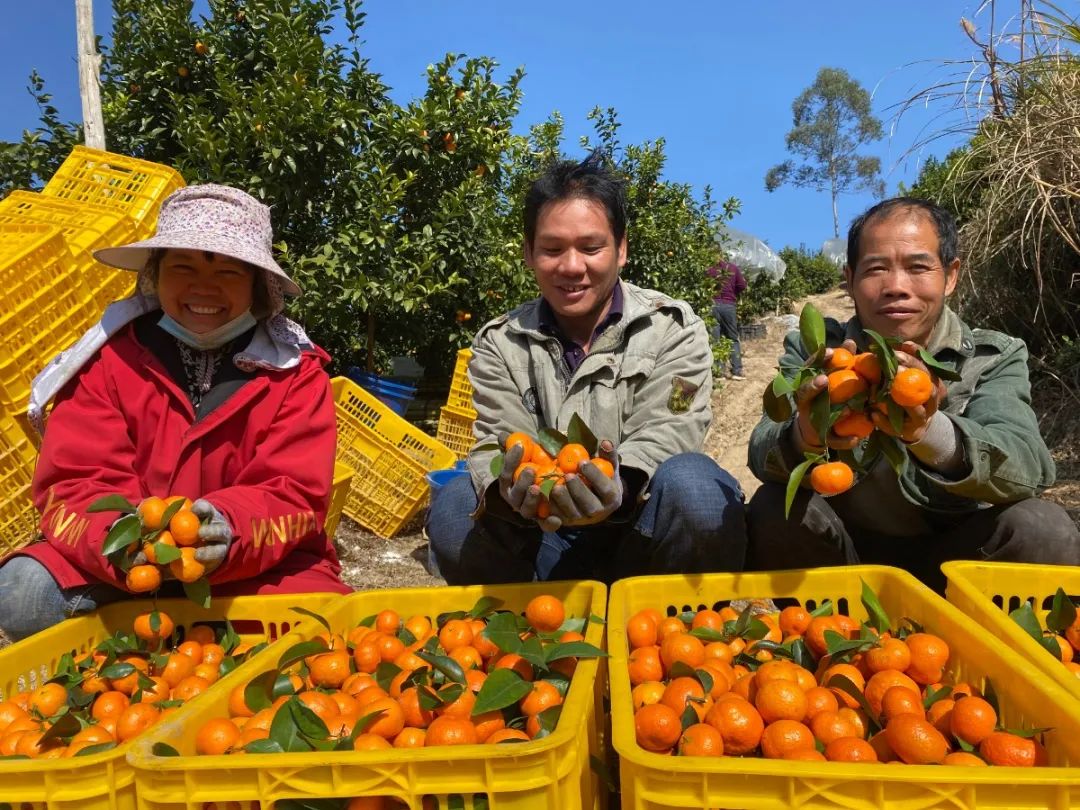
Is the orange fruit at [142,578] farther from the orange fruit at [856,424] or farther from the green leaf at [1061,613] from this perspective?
the green leaf at [1061,613]

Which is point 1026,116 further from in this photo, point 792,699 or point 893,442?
point 792,699

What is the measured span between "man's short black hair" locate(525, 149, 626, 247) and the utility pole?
185 inches

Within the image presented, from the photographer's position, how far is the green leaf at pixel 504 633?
1458mm

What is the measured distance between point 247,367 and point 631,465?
3.91 ft

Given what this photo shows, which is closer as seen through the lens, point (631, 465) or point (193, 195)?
point (631, 465)

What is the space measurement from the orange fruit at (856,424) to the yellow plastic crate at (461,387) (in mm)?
4117

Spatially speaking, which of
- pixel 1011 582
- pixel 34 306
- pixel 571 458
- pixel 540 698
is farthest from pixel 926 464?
pixel 34 306

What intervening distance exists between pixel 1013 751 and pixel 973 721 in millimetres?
94

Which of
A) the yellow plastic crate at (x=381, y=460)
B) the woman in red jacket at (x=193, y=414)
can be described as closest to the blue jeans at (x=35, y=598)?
the woman in red jacket at (x=193, y=414)

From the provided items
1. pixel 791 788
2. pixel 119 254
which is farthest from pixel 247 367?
pixel 791 788

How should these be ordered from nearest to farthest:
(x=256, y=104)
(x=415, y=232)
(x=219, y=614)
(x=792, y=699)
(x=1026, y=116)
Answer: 1. (x=792, y=699)
2. (x=219, y=614)
3. (x=1026, y=116)
4. (x=256, y=104)
5. (x=415, y=232)

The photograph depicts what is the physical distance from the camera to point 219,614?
1934mm

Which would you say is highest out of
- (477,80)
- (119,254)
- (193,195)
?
(477,80)

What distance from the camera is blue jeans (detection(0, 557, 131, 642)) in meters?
2.12
